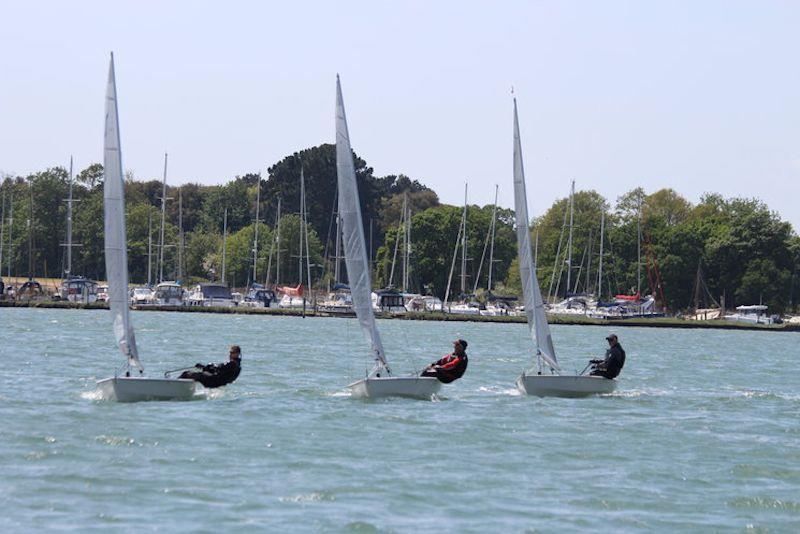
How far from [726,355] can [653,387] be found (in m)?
29.3

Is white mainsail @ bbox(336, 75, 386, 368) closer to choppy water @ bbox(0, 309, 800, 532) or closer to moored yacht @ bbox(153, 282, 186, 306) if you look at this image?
choppy water @ bbox(0, 309, 800, 532)

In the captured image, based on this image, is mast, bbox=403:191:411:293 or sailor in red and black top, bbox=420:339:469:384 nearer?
sailor in red and black top, bbox=420:339:469:384

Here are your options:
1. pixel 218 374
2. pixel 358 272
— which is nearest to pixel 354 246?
pixel 358 272

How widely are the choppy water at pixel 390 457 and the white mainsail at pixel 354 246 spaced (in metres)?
1.75

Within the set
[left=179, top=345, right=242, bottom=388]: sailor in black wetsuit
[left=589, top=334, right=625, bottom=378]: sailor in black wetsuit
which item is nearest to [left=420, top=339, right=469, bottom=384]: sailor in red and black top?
[left=589, top=334, right=625, bottom=378]: sailor in black wetsuit

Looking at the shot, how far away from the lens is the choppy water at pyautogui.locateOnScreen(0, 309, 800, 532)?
22.8 m

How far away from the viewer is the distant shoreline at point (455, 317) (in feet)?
380

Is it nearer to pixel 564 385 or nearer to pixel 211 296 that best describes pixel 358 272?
pixel 564 385

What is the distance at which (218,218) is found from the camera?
596ft

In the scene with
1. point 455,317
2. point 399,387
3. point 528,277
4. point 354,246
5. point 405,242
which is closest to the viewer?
point 399,387

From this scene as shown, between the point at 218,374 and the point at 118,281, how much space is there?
10.3ft

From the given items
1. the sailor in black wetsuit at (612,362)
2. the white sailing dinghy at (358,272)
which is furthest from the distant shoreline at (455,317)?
the white sailing dinghy at (358,272)

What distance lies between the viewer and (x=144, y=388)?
34.0 metres

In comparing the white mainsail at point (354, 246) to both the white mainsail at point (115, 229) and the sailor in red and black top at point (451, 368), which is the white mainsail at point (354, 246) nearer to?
the sailor in red and black top at point (451, 368)
